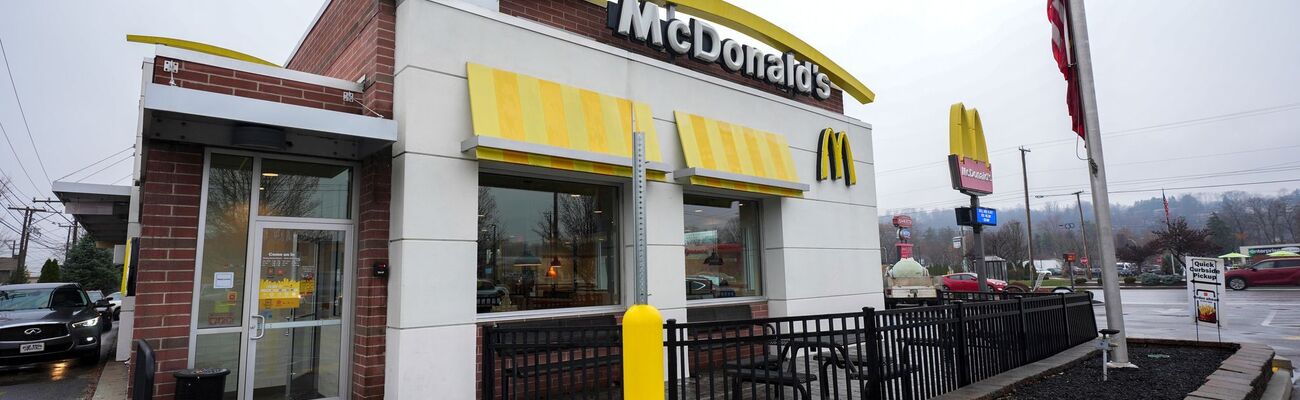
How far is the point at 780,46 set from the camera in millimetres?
10703

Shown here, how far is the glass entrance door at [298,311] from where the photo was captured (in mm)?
6219

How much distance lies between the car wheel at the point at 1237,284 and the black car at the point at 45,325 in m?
42.9

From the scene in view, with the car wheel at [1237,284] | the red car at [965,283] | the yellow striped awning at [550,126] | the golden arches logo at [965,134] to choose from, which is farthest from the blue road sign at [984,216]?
the car wheel at [1237,284]

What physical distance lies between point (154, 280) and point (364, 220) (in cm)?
184

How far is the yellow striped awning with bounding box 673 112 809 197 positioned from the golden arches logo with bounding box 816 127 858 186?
3.06ft

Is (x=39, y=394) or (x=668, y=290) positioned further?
(x=39, y=394)

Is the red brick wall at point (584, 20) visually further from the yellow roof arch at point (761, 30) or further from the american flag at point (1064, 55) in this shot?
the american flag at point (1064, 55)

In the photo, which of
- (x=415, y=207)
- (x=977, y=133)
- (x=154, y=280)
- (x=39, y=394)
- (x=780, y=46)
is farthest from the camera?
(x=977, y=133)

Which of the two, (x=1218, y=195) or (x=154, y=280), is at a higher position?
(x=1218, y=195)

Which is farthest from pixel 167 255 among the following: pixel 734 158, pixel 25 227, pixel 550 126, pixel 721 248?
pixel 25 227

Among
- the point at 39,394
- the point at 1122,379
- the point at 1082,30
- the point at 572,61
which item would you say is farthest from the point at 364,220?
the point at 1082,30

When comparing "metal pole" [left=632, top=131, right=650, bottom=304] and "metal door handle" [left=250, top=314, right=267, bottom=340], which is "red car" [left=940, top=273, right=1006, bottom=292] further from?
"metal pole" [left=632, top=131, right=650, bottom=304]

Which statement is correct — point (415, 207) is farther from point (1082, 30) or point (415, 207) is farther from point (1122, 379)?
point (1082, 30)

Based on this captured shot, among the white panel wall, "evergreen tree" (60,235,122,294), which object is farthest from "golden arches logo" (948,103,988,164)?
"evergreen tree" (60,235,122,294)
